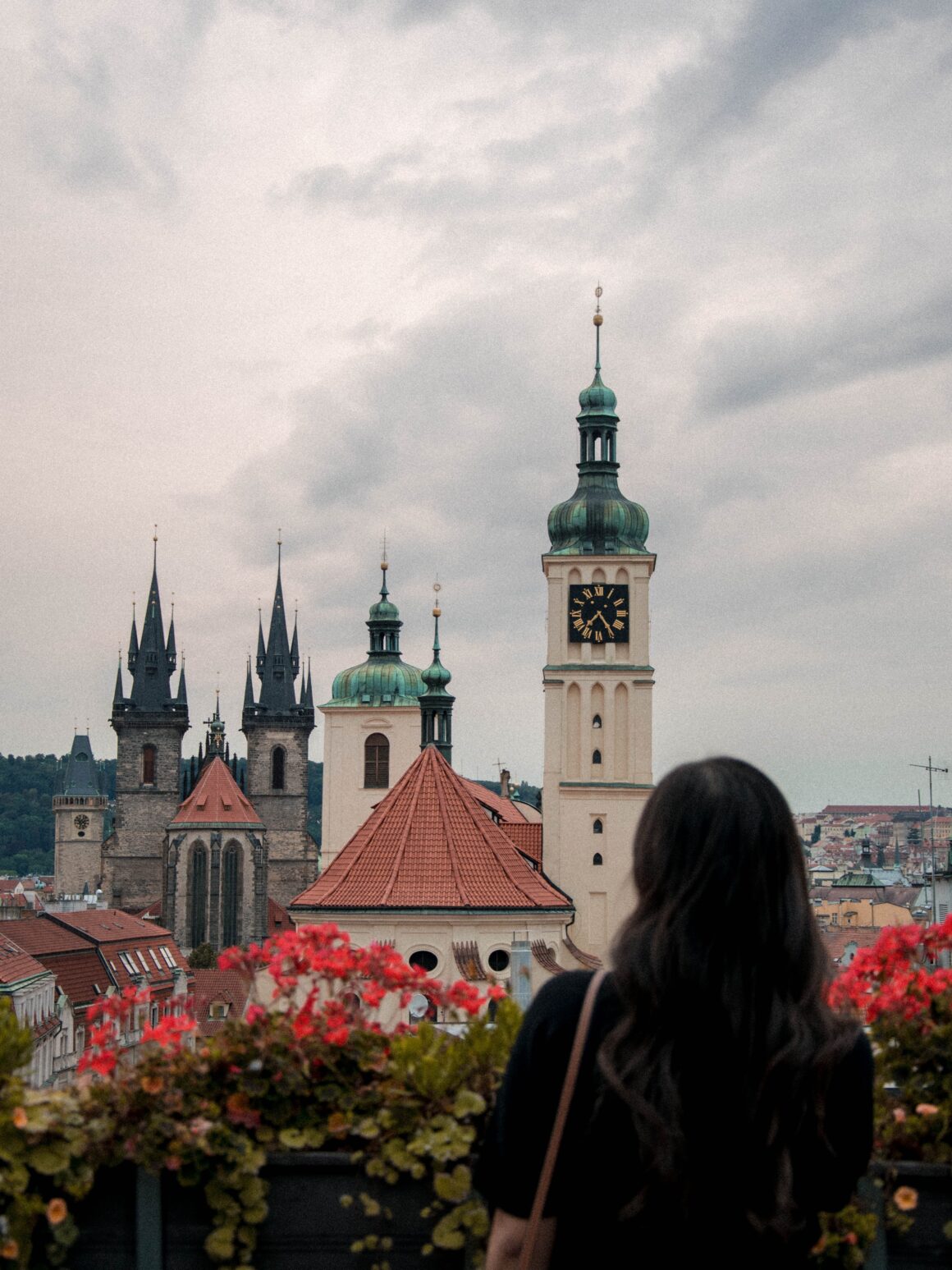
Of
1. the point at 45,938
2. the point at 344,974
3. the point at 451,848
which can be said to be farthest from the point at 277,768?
the point at 344,974

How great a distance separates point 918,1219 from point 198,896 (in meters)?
82.7

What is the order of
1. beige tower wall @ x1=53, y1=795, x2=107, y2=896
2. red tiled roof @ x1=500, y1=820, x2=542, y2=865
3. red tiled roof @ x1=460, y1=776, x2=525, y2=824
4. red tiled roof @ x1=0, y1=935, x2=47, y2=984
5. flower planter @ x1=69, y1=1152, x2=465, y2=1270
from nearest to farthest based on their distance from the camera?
flower planter @ x1=69, y1=1152, x2=465, y2=1270 → red tiled roof @ x1=0, y1=935, x2=47, y2=984 → red tiled roof @ x1=500, y1=820, x2=542, y2=865 → red tiled roof @ x1=460, y1=776, x2=525, y2=824 → beige tower wall @ x1=53, y1=795, x2=107, y2=896

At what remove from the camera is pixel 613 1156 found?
112 inches

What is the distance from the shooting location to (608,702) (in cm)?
4153

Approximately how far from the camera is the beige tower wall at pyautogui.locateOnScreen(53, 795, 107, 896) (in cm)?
11138

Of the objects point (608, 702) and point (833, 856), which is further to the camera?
point (833, 856)

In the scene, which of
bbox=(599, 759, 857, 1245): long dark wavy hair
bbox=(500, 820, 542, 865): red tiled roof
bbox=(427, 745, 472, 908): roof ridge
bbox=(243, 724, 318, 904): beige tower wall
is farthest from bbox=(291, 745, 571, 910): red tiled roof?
bbox=(243, 724, 318, 904): beige tower wall

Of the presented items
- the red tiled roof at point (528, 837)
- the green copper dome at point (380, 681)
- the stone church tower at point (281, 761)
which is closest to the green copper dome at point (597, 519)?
the red tiled roof at point (528, 837)

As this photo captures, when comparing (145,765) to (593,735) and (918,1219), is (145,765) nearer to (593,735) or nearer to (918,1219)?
(593,735)

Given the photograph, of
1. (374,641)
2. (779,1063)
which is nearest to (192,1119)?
(779,1063)

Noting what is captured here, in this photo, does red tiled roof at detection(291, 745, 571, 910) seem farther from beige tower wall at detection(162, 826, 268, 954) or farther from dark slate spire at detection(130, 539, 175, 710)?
dark slate spire at detection(130, 539, 175, 710)

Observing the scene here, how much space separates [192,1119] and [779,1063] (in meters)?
1.88

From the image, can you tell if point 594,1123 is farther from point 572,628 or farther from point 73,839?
point 73,839

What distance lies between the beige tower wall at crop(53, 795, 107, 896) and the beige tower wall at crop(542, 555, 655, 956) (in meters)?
74.2
